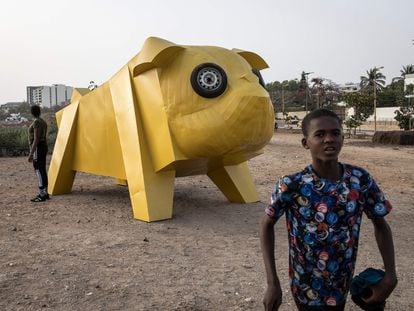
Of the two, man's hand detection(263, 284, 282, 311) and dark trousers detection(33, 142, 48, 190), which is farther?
dark trousers detection(33, 142, 48, 190)

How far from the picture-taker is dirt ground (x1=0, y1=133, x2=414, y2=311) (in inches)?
165

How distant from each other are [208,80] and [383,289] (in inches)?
189

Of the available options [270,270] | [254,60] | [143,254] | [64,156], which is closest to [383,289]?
[270,270]

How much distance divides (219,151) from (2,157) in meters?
14.6

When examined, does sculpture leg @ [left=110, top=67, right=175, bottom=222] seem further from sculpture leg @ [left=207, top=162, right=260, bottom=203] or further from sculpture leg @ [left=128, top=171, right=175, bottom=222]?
sculpture leg @ [left=207, top=162, right=260, bottom=203]

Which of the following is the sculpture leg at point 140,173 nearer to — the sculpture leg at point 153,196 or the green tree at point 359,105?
the sculpture leg at point 153,196

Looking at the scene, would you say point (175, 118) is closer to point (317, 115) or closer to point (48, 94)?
point (317, 115)

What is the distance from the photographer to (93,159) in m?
8.70

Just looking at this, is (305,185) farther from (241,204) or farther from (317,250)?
(241,204)

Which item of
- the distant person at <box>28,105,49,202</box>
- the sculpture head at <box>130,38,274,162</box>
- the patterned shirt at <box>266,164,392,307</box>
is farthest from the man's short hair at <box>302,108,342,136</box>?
the distant person at <box>28,105,49,202</box>

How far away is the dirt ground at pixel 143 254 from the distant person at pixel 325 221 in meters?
1.72

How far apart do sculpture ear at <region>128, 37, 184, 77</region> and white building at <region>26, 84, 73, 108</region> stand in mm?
75830

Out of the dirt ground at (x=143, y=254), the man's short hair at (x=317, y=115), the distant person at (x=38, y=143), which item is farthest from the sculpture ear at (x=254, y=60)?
the man's short hair at (x=317, y=115)

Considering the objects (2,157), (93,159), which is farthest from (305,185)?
(2,157)
